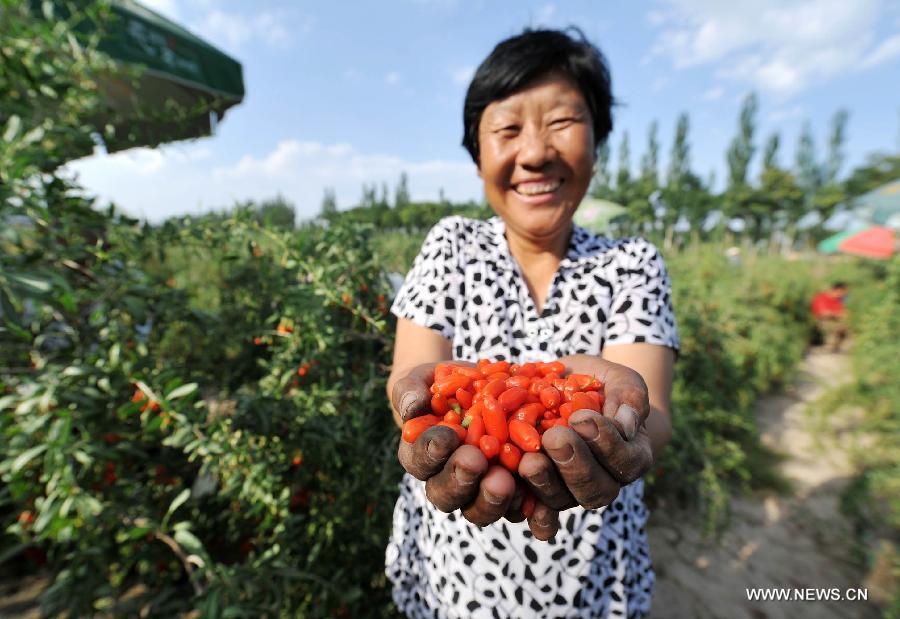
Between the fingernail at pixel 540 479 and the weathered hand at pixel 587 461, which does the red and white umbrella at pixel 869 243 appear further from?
the fingernail at pixel 540 479

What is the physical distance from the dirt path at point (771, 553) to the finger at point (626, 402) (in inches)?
81.8

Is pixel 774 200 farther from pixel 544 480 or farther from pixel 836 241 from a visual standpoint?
pixel 544 480

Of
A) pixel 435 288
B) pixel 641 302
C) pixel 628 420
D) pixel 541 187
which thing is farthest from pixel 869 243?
pixel 628 420

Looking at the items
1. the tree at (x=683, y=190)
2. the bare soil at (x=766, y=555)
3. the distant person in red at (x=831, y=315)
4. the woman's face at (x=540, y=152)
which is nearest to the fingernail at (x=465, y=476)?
the woman's face at (x=540, y=152)

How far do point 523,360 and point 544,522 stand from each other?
53cm

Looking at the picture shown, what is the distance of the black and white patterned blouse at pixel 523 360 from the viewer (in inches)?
42.0

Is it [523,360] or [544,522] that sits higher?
[523,360]

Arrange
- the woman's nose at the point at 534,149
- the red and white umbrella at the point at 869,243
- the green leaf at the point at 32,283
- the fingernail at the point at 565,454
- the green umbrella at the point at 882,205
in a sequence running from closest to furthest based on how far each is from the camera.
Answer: the fingernail at the point at 565,454
the green leaf at the point at 32,283
the woman's nose at the point at 534,149
the green umbrella at the point at 882,205
the red and white umbrella at the point at 869,243

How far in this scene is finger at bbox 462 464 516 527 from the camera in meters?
0.64

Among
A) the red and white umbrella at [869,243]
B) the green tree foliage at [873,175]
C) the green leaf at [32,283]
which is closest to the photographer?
the green leaf at [32,283]

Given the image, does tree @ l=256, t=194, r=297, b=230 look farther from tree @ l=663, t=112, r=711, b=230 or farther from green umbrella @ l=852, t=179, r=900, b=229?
tree @ l=663, t=112, r=711, b=230

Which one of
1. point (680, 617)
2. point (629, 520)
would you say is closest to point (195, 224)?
point (629, 520)

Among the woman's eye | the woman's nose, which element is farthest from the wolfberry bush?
the woman's eye

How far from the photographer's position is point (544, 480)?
645 millimetres
